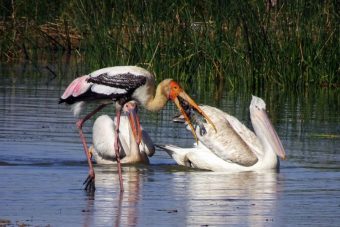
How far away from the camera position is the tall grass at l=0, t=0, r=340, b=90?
56.9 feet

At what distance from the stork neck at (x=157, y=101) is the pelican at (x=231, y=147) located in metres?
0.74

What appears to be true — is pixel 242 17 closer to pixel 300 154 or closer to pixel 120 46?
pixel 120 46

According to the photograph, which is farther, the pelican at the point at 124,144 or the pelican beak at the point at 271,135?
the pelican at the point at 124,144

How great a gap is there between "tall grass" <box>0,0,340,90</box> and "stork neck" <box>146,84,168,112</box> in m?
7.04

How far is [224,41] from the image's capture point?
57.8 ft

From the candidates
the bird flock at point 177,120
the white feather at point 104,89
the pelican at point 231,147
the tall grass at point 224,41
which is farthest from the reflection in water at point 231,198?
the tall grass at point 224,41

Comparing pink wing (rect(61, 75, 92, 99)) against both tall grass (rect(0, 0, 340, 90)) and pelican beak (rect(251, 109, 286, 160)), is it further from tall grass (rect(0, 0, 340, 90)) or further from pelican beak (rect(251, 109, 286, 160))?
tall grass (rect(0, 0, 340, 90))

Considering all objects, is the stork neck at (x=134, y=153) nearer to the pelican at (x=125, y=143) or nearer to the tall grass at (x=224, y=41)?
the pelican at (x=125, y=143)

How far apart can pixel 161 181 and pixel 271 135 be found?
1.73 metres

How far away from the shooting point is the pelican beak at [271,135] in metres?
11.0

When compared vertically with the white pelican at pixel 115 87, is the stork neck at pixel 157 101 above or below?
below

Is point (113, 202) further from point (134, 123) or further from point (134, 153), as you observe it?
point (134, 123)

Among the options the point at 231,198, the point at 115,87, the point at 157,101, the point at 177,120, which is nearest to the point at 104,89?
the point at 115,87

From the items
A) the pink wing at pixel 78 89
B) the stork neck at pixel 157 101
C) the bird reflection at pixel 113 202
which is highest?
the pink wing at pixel 78 89
